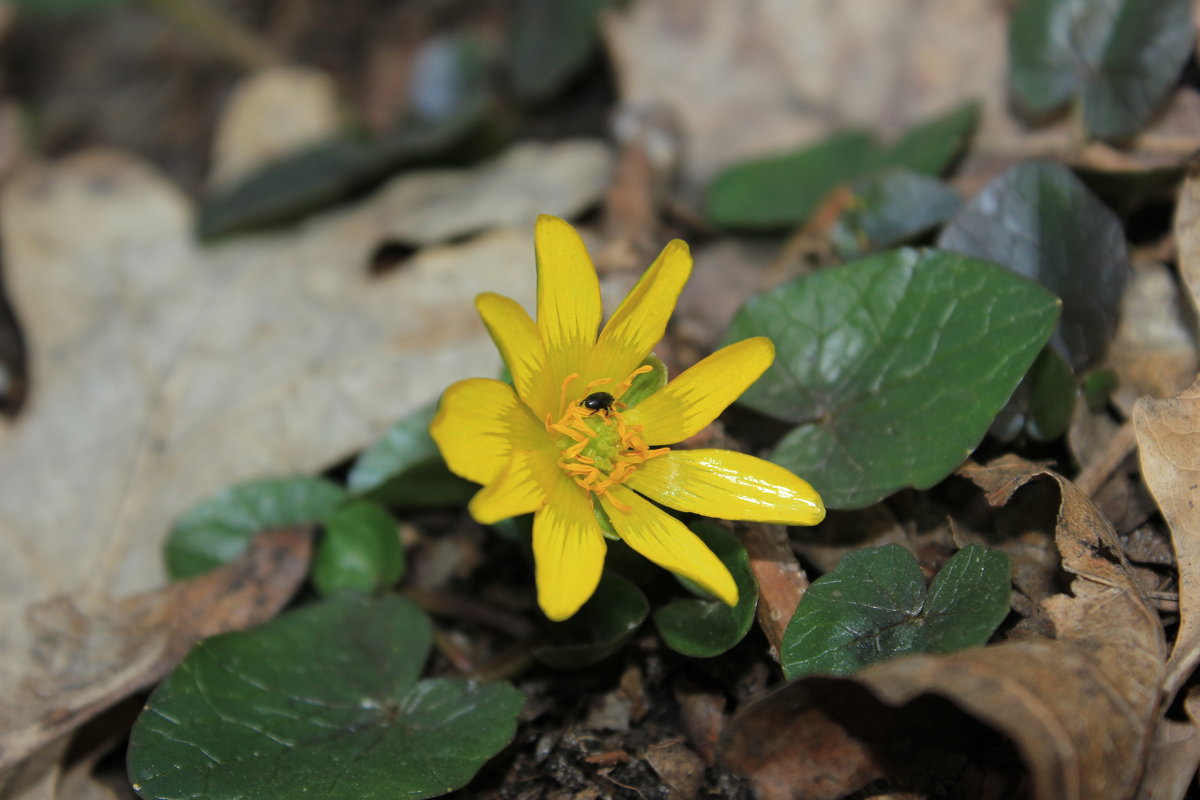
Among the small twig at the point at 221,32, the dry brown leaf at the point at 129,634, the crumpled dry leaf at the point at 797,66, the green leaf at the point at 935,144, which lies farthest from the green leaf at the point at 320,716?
the small twig at the point at 221,32

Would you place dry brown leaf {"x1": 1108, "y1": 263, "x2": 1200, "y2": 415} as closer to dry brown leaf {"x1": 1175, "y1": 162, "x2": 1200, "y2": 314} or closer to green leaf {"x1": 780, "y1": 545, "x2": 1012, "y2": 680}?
dry brown leaf {"x1": 1175, "y1": 162, "x2": 1200, "y2": 314}

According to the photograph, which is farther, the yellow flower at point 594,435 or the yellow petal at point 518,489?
the yellow flower at point 594,435

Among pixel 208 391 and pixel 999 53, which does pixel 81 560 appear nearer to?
pixel 208 391

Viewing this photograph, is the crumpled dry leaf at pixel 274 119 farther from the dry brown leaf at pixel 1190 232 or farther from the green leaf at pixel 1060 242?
the dry brown leaf at pixel 1190 232

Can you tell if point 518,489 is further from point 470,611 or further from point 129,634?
point 129,634

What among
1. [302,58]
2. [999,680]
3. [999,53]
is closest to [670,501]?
[999,680]

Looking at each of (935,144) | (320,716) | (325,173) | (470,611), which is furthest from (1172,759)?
(325,173)
